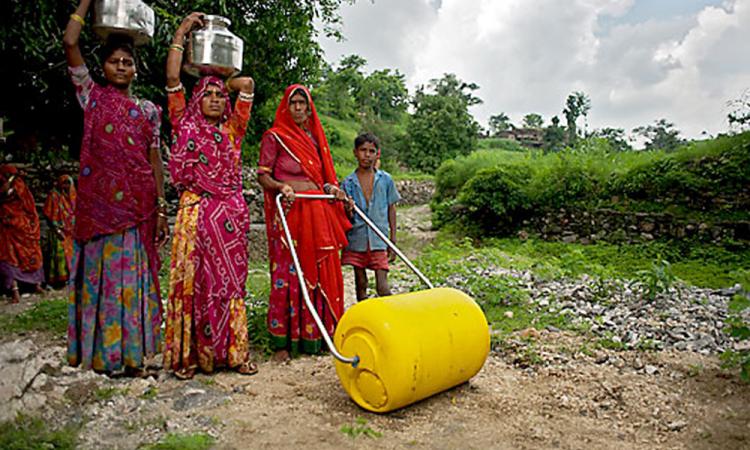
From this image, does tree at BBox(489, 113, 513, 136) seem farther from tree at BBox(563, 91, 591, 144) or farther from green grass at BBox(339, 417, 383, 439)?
green grass at BBox(339, 417, 383, 439)

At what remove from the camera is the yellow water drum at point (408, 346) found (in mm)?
2904

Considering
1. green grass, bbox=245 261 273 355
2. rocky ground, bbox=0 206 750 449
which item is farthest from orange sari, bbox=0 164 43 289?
rocky ground, bbox=0 206 750 449

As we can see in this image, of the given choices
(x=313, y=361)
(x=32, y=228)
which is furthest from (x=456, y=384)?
(x=32, y=228)

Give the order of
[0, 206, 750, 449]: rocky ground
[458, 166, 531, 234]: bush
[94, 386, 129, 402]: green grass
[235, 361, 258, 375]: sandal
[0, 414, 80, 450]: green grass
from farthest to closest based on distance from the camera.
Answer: [458, 166, 531, 234]: bush
[235, 361, 258, 375]: sandal
[94, 386, 129, 402]: green grass
[0, 206, 750, 449]: rocky ground
[0, 414, 80, 450]: green grass

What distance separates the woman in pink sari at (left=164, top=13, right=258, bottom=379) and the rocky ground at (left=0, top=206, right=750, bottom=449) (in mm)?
255

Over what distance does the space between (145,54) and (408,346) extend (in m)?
4.15

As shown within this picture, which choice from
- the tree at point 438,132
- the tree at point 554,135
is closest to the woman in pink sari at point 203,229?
the tree at point 438,132

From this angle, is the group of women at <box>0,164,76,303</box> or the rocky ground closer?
the rocky ground

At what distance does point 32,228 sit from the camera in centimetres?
700

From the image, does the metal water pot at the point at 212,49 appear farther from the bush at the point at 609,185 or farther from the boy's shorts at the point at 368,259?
the bush at the point at 609,185

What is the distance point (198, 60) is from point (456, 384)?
8.38 feet

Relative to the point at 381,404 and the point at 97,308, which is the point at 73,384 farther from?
the point at 381,404

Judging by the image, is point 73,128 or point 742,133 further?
point 742,133

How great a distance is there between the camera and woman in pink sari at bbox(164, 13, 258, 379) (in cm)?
356
